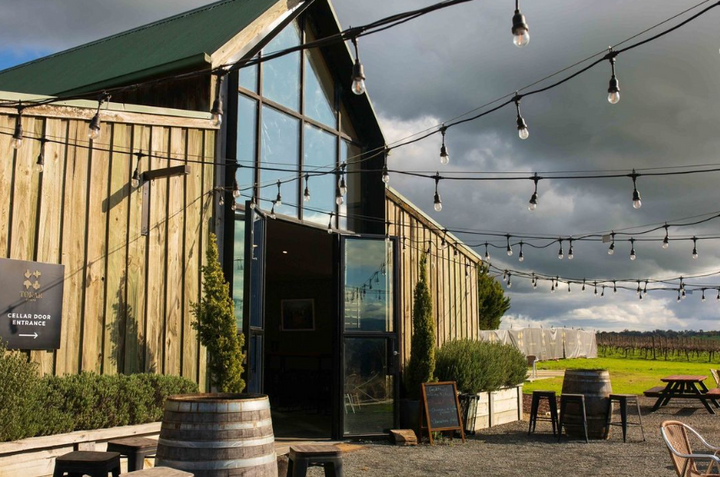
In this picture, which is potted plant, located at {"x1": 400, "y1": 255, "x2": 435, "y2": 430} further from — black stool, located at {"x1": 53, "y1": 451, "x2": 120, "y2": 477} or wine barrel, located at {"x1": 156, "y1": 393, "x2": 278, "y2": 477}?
black stool, located at {"x1": 53, "y1": 451, "x2": 120, "y2": 477}

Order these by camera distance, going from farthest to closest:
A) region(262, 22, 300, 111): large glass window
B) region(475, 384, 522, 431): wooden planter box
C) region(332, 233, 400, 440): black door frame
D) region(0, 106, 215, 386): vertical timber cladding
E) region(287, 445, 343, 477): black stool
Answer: region(475, 384, 522, 431): wooden planter box, region(332, 233, 400, 440): black door frame, region(262, 22, 300, 111): large glass window, region(0, 106, 215, 386): vertical timber cladding, region(287, 445, 343, 477): black stool

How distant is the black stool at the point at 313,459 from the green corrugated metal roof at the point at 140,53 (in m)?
5.56

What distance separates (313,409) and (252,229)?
22.2 feet

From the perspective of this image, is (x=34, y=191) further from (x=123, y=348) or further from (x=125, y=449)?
(x=125, y=449)

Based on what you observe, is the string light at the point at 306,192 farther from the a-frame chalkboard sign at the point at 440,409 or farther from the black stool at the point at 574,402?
the black stool at the point at 574,402

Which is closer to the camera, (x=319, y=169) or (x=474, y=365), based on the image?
(x=319, y=169)

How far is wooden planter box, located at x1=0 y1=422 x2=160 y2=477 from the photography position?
611 centimetres

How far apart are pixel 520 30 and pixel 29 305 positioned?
544cm

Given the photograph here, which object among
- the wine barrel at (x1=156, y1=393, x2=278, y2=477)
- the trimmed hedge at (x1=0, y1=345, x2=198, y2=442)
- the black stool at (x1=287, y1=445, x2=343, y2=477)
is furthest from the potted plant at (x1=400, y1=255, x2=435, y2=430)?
the wine barrel at (x1=156, y1=393, x2=278, y2=477)

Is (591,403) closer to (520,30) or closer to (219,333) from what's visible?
(219,333)

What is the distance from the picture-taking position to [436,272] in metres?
14.2

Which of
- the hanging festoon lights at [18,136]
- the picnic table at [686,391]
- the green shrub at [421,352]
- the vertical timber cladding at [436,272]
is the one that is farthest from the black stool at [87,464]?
the picnic table at [686,391]

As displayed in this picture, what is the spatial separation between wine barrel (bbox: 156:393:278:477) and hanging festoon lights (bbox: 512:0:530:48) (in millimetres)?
3135

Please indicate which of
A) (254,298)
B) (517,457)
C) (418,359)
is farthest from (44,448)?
(418,359)
